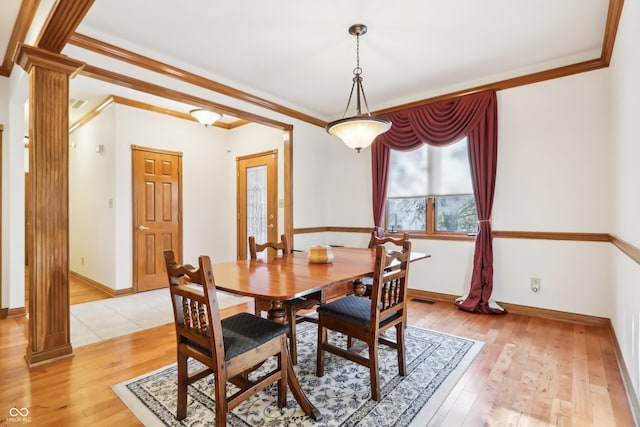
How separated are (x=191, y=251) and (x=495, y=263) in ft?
13.7

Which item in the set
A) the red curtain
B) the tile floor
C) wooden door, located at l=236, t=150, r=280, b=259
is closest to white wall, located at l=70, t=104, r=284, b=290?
wooden door, located at l=236, t=150, r=280, b=259

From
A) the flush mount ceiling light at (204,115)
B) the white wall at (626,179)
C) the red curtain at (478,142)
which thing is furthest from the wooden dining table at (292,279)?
the flush mount ceiling light at (204,115)

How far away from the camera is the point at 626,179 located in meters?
2.15

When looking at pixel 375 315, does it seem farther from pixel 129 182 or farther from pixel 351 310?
pixel 129 182

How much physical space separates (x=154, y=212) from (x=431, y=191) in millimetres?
3745

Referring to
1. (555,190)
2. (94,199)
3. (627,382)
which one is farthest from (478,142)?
(94,199)

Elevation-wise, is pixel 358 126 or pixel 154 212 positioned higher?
pixel 358 126

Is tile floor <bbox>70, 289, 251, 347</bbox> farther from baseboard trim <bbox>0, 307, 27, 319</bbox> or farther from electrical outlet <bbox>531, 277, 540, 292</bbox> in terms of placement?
electrical outlet <bbox>531, 277, 540, 292</bbox>

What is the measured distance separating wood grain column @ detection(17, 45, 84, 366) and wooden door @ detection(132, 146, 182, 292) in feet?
6.49

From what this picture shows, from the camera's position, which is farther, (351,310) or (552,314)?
(552,314)

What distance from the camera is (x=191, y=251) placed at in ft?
16.5

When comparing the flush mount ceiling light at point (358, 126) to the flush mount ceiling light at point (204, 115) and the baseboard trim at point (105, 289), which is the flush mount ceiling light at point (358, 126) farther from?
the baseboard trim at point (105, 289)

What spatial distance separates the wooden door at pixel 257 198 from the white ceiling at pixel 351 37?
1.43m

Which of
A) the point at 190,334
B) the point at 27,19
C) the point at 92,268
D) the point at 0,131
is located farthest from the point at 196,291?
the point at 92,268
